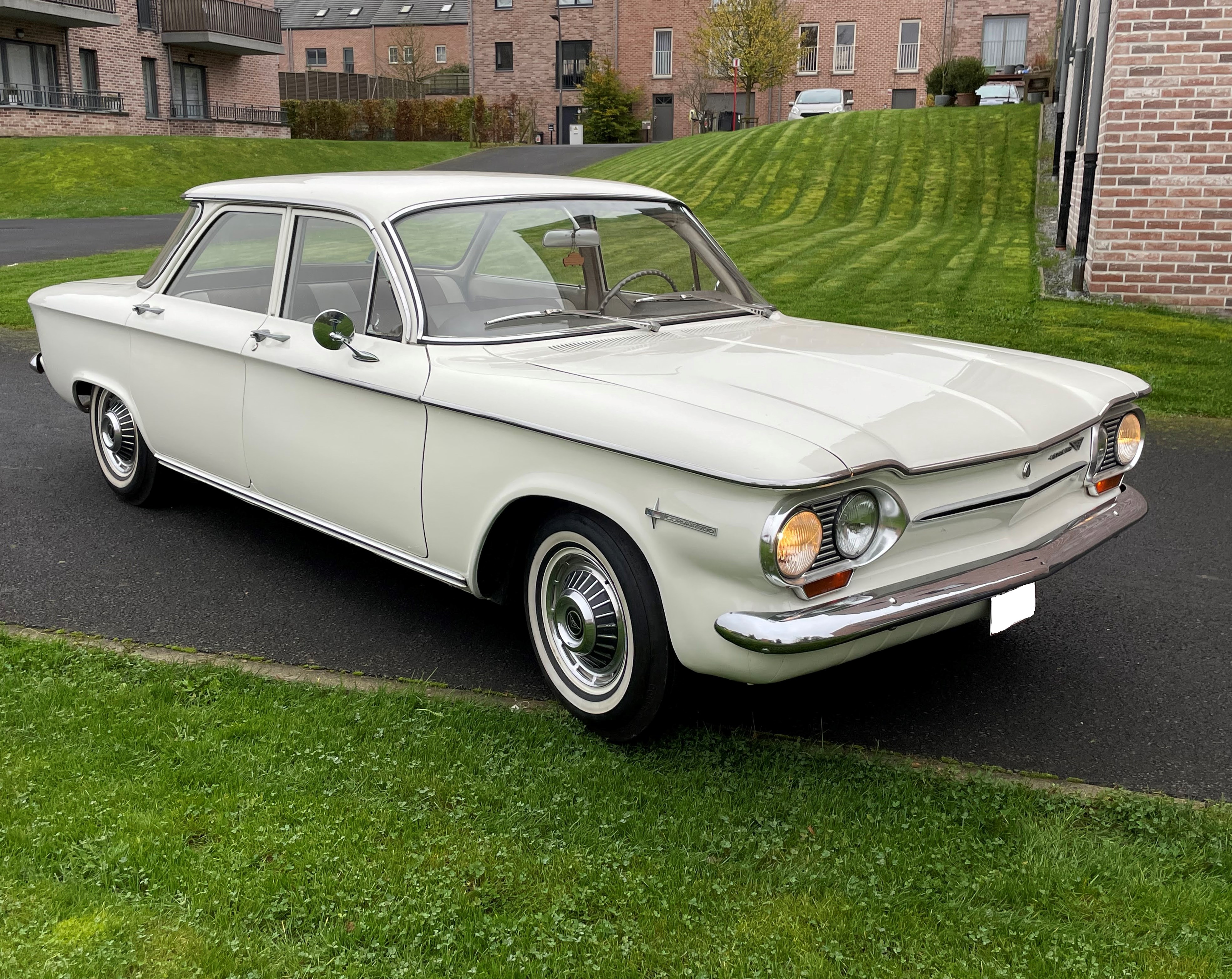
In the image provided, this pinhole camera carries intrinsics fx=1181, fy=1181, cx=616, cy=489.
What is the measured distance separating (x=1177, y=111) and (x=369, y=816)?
970 cm

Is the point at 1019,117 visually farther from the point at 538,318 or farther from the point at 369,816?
the point at 369,816

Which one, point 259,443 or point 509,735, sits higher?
point 259,443

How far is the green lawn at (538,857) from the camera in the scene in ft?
8.36

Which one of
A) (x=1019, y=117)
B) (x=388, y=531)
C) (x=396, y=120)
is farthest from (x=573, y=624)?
(x=396, y=120)

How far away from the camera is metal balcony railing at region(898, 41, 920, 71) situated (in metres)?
47.9

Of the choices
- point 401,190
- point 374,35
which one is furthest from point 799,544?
point 374,35

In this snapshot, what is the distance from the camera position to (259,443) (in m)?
4.54

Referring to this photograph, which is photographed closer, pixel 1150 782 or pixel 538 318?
pixel 1150 782

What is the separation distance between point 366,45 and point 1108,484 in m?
64.8

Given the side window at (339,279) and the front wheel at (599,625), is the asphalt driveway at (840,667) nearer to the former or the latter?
the front wheel at (599,625)

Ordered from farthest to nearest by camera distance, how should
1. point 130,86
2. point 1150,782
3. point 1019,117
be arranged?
1. point 130,86
2. point 1019,117
3. point 1150,782

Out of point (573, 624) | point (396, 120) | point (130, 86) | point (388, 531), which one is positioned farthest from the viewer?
point (396, 120)

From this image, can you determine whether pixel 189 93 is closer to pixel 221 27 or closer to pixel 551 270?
pixel 221 27

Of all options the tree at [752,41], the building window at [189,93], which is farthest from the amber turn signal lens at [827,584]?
the tree at [752,41]
